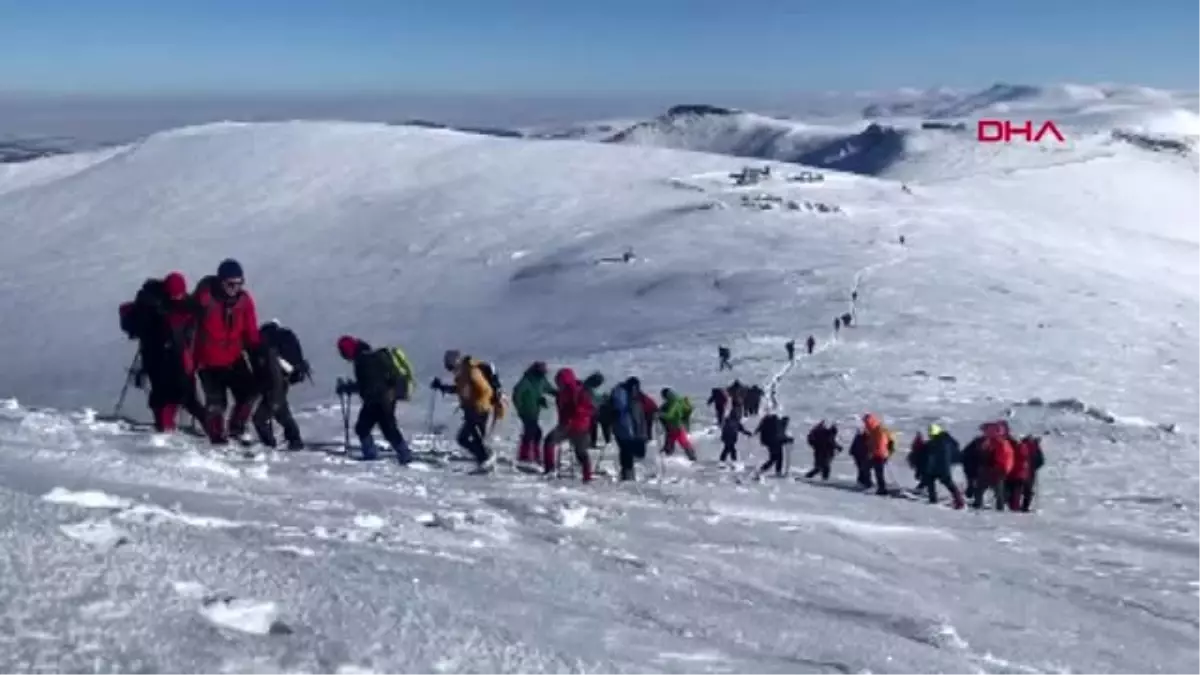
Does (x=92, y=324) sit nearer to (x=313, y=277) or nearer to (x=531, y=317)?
(x=313, y=277)

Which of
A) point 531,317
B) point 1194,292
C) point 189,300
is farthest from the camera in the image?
point 1194,292

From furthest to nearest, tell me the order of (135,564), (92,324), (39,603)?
(92,324), (135,564), (39,603)

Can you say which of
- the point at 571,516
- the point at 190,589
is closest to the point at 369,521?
the point at 571,516

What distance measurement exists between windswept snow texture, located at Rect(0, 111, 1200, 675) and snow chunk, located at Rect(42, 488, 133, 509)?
5 cm

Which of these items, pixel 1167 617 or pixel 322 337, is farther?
pixel 322 337

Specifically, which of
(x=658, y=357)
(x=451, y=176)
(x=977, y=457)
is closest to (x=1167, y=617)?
(x=977, y=457)

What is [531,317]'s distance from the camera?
49719 mm

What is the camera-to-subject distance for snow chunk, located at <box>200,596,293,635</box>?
6.35m

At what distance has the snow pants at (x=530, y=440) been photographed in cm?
1554

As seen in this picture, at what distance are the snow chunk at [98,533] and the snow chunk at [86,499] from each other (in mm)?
879

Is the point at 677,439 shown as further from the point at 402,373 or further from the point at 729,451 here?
the point at 402,373

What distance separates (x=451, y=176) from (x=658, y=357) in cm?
4788

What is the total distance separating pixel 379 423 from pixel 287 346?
1412mm

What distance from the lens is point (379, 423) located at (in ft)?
46.4
